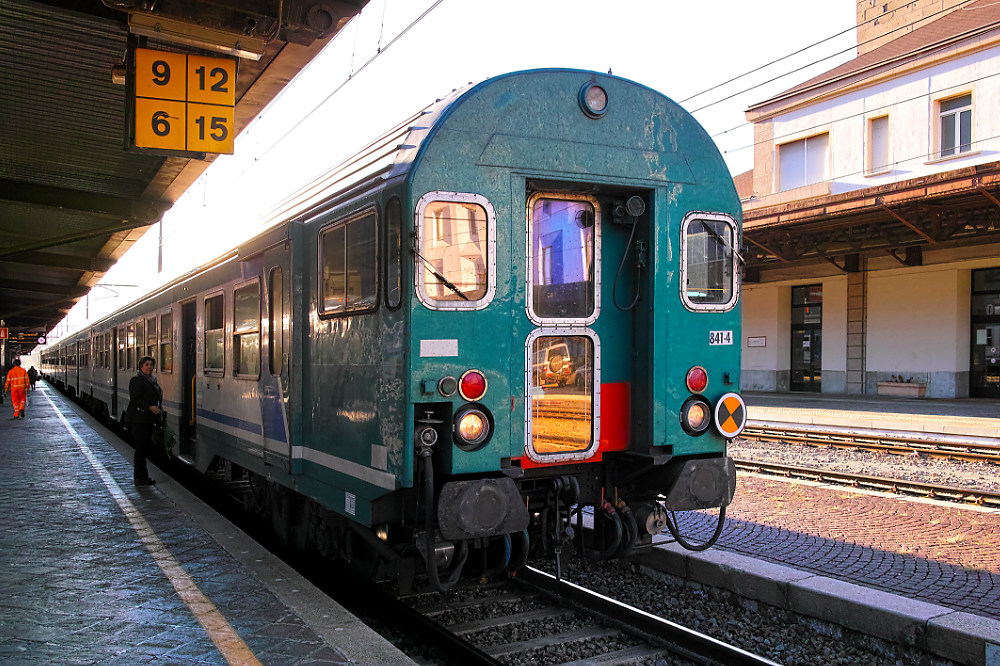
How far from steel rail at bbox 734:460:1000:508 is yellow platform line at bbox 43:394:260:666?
803 cm

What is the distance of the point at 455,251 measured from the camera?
4914 millimetres

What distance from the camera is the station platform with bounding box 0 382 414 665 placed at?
4348 mm

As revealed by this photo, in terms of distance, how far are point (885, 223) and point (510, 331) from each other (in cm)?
1977

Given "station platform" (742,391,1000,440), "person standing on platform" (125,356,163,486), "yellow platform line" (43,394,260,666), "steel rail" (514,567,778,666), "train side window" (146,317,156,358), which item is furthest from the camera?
"station platform" (742,391,1000,440)

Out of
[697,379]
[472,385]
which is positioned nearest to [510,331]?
[472,385]

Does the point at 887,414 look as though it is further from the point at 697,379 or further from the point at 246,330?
the point at 246,330

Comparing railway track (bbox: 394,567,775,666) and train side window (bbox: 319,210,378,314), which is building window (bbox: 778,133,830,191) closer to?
railway track (bbox: 394,567,775,666)

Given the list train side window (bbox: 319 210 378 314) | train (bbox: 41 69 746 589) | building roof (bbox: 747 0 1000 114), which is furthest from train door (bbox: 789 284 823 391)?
train side window (bbox: 319 210 378 314)

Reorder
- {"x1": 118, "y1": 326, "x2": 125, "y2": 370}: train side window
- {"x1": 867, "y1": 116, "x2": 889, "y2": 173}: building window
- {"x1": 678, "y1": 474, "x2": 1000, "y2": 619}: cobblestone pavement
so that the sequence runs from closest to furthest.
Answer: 1. {"x1": 678, "y1": 474, "x2": 1000, "y2": 619}: cobblestone pavement
2. {"x1": 118, "y1": 326, "x2": 125, "y2": 370}: train side window
3. {"x1": 867, "y1": 116, "x2": 889, "y2": 173}: building window

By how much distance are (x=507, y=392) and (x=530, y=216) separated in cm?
120

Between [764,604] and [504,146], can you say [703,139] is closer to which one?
[504,146]

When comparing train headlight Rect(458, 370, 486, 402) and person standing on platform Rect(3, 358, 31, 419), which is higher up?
train headlight Rect(458, 370, 486, 402)

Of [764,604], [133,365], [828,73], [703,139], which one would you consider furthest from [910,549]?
[828,73]

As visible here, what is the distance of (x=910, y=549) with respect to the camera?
693 centimetres
